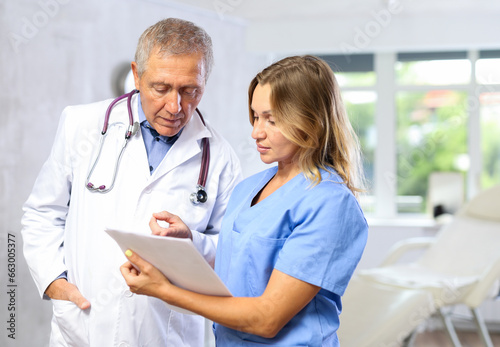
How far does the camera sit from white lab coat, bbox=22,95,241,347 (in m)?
1.43

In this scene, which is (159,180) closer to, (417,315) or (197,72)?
(197,72)

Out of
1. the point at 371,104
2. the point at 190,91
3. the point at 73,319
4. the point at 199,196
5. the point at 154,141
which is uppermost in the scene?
the point at 371,104

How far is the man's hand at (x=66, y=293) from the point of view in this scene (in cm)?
142

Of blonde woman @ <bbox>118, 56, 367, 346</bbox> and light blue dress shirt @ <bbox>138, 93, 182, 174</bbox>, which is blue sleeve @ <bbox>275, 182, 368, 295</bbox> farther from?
light blue dress shirt @ <bbox>138, 93, 182, 174</bbox>

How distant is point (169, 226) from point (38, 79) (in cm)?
191

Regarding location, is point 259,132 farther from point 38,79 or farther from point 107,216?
point 38,79

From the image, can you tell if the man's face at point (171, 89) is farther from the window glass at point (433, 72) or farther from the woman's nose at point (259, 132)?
the window glass at point (433, 72)

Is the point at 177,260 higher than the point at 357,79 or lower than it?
lower

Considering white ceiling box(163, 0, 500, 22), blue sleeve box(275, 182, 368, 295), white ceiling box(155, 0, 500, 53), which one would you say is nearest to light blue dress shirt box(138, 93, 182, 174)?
blue sleeve box(275, 182, 368, 295)

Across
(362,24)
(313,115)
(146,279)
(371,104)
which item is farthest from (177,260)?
(371,104)

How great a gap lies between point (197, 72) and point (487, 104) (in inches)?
163

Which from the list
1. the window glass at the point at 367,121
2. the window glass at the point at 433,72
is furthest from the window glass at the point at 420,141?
the window glass at the point at 367,121

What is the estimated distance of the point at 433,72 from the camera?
4.95 meters

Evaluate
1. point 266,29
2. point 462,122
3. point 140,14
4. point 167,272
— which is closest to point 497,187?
point 462,122
